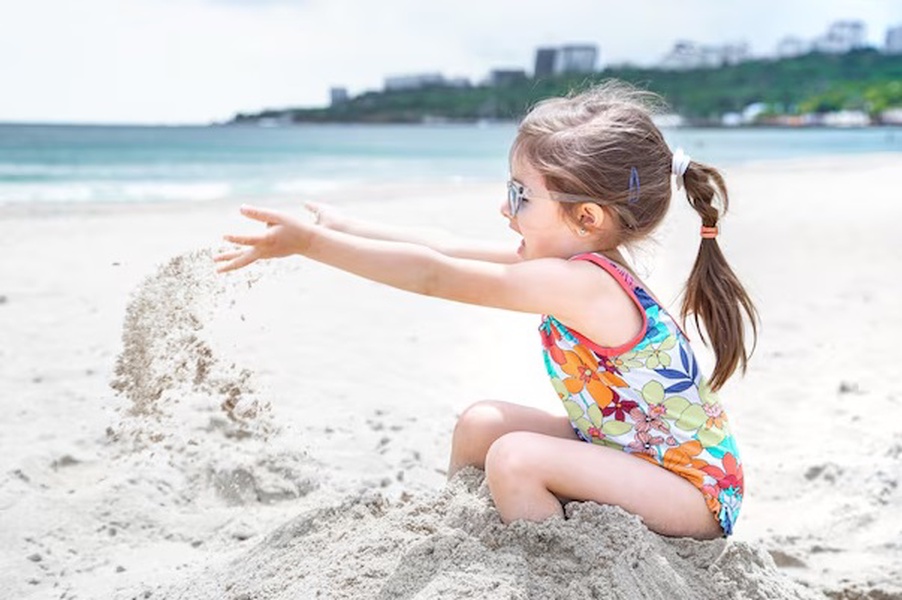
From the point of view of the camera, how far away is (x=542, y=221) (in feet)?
7.86

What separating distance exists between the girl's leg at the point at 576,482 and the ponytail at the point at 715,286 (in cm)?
34

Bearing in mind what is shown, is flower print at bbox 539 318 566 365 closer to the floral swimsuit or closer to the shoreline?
the floral swimsuit

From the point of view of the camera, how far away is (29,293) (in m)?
5.74

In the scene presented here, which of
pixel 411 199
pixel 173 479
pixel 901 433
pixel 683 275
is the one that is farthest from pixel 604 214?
pixel 411 199

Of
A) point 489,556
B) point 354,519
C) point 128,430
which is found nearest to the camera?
point 489,556

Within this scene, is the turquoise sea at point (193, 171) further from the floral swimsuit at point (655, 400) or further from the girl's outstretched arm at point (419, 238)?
the floral swimsuit at point (655, 400)

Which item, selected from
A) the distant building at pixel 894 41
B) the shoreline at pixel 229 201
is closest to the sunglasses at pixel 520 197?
the shoreline at pixel 229 201

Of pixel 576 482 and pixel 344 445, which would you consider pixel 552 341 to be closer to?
pixel 576 482

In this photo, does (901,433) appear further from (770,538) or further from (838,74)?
(838,74)

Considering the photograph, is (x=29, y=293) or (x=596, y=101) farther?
(x=29, y=293)

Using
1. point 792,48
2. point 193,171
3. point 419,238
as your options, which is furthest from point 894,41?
point 419,238

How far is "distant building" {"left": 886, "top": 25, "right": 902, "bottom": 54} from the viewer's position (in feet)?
230

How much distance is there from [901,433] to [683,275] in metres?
3.22

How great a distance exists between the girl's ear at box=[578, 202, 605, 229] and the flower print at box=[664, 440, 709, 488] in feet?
1.72
